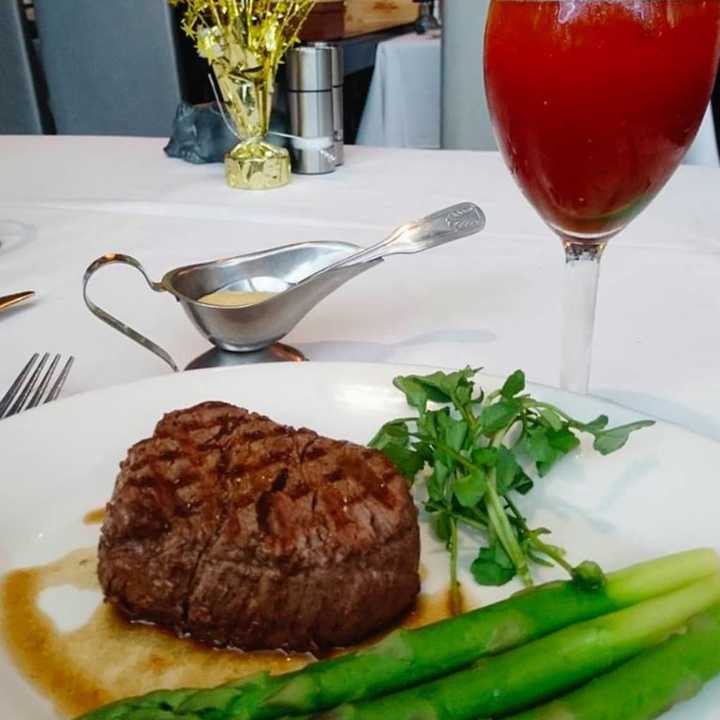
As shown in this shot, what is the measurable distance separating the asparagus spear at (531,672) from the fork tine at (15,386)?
1.61 feet

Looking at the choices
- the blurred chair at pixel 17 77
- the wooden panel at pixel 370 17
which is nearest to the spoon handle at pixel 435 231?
the blurred chair at pixel 17 77

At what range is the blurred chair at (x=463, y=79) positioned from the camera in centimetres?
265

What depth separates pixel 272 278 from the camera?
0.98 m

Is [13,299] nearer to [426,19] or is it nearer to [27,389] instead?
[27,389]

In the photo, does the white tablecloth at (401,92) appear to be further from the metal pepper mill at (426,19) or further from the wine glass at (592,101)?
the wine glass at (592,101)

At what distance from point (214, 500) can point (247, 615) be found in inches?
3.1

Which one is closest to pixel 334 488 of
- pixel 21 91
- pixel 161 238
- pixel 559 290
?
pixel 559 290

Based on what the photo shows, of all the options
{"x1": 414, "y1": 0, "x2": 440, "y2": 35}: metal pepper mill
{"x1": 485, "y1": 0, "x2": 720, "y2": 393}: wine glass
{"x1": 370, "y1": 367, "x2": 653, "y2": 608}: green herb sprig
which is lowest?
{"x1": 414, "y1": 0, "x2": 440, "y2": 35}: metal pepper mill

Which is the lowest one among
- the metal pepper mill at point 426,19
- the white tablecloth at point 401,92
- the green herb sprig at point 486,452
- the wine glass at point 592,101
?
the white tablecloth at point 401,92

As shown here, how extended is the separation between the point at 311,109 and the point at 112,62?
1955mm

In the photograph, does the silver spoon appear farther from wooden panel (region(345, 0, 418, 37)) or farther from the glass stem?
wooden panel (region(345, 0, 418, 37))

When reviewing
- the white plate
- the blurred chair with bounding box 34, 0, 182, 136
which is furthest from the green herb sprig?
the blurred chair with bounding box 34, 0, 182, 136

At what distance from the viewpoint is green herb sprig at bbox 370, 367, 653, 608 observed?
0.61 meters

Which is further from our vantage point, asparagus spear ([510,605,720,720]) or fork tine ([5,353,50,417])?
fork tine ([5,353,50,417])
